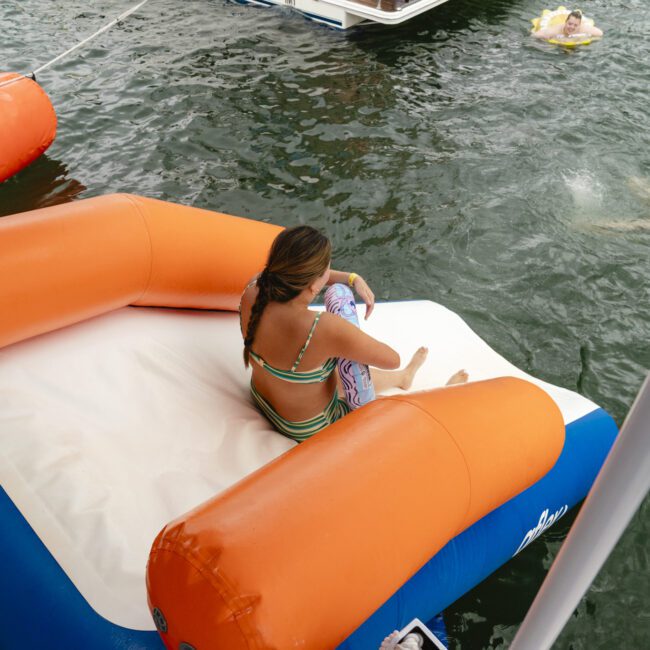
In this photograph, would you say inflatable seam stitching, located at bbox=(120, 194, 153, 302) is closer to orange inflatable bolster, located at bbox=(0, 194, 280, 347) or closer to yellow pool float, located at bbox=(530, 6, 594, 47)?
orange inflatable bolster, located at bbox=(0, 194, 280, 347)

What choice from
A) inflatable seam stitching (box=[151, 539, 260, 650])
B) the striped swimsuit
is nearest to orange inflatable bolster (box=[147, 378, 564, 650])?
inflatable seam stitching (box=[151, 539, 260, 650])

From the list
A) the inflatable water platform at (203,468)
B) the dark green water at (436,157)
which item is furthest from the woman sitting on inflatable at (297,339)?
the dark green water at (436,157)

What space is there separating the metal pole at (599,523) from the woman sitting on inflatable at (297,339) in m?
1.19

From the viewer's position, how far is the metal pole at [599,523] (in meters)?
0.74

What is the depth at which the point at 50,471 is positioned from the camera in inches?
72.6

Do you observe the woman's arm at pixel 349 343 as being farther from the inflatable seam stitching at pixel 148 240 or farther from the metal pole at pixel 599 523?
the metal pole at pixel 599 523

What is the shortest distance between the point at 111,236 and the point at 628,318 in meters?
2.87

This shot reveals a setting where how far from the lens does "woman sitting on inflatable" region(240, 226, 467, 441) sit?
6.49 feet

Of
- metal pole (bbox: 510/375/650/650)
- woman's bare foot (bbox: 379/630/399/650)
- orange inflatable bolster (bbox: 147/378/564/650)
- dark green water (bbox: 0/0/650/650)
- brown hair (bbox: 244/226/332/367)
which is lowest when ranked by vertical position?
dark green water (bbox: 0/0/650/650)

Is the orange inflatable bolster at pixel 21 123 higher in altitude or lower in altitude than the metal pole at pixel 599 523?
lower

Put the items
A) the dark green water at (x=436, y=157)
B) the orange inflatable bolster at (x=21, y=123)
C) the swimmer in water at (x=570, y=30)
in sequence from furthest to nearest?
the swimmer in water at (x=570, y=30), the orange inflatable bolster at (x=21, y=123), the dark green water at (x=436, y=157)

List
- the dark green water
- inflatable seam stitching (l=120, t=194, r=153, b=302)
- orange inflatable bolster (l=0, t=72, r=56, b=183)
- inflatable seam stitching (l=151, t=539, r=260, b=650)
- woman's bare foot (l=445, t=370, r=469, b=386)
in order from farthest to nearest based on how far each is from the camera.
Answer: orange inflatable bolster (l=0, t=72, r=56, b=183) < the dark green water < woman's bare foot (l=445, t=370, r=469, b=386) < inflatable seam stitching (l=120, t=194, r=153, b=302) < inflatable seam stitching (l=151, t=539, r=260, b=650)

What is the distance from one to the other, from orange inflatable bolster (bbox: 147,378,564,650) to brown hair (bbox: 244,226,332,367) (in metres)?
0.42

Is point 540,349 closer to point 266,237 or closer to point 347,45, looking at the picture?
point 266,237
